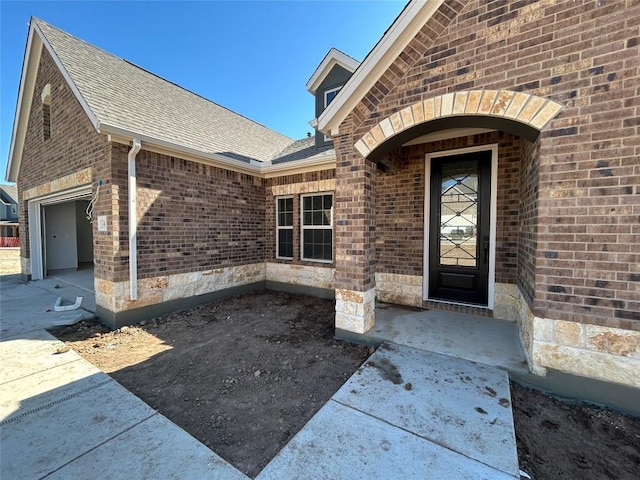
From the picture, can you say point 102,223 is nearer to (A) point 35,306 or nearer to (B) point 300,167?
(A) point 35,306

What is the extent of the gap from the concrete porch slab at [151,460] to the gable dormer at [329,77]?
655 cm

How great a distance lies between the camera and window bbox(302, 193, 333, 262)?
21.4ft

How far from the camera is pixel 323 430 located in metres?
2.18

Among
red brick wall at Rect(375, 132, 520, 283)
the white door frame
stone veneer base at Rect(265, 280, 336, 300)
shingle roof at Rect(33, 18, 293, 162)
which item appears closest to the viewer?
red brick wall at Rect(375, 132, 520, 283)

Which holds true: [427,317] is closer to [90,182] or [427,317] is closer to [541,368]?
[541,368]

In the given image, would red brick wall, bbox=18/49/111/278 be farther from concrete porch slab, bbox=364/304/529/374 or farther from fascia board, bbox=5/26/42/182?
concrete porch slab, bbox=364/304/529/374

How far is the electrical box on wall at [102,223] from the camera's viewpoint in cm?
470

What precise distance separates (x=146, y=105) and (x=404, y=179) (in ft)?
20.1

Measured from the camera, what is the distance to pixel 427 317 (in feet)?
14.6

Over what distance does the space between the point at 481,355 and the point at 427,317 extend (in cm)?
126

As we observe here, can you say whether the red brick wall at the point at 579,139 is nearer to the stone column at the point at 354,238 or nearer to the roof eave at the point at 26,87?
the stone column at the point at 354,238

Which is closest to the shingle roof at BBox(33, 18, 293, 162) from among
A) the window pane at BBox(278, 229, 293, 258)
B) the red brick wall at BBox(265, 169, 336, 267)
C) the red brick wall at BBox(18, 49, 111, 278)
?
the red brick wall at BBox(18, 49, 111, 278)

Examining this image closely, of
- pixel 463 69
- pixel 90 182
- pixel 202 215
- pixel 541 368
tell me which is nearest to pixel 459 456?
pixel 541 368

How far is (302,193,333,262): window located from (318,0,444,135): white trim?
2706 mm
